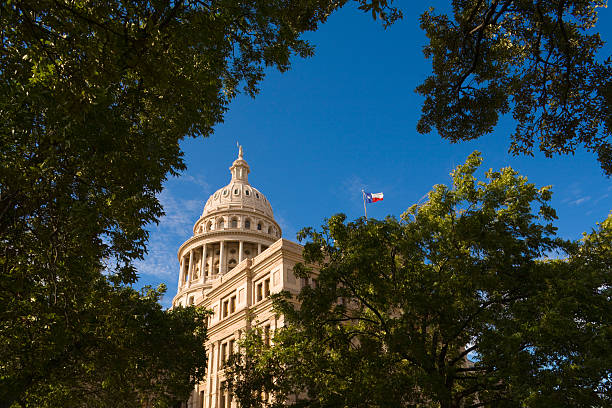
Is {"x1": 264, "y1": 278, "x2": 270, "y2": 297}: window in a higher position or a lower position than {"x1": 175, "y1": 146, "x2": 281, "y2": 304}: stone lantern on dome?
lower

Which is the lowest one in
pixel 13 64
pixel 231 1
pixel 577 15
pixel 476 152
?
pixel 13 64

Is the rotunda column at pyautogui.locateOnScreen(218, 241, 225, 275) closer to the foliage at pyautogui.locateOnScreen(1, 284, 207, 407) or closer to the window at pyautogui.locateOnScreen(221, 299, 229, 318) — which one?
the window at pyautogui.locateOnScreen(221, 299, 229, 318)

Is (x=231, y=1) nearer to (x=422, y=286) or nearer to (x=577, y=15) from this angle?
(x=577, y=15)

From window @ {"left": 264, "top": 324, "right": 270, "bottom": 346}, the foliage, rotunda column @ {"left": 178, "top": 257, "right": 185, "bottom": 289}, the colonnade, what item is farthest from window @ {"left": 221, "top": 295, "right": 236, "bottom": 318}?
rotunda column @ {"left": 178, "top": 257, "right": 185, "bottom": 289}

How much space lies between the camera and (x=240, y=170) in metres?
92.4

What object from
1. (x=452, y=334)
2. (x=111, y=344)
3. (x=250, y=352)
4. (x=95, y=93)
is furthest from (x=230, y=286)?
(x=95, y=93)

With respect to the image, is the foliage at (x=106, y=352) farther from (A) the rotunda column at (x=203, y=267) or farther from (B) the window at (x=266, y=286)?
(A) the rotunda column at (x=203, y=267)

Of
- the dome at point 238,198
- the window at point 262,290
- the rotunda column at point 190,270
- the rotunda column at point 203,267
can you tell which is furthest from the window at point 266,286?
the dome at point 238,198

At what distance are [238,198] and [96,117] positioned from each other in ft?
241

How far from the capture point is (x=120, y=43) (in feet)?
23.6

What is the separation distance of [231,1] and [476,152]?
14.2 m

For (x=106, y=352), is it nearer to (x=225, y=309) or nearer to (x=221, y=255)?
(x=225, y=309)

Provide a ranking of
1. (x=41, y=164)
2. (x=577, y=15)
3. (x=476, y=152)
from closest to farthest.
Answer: (x=41, y=164), (x=577, y=15), (x=476, y=152)

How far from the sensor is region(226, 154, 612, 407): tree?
1344 cm
